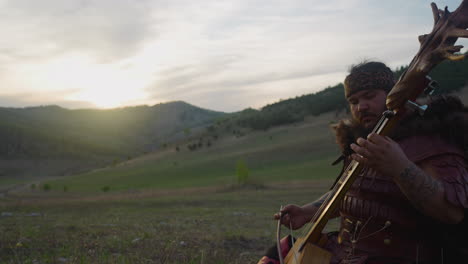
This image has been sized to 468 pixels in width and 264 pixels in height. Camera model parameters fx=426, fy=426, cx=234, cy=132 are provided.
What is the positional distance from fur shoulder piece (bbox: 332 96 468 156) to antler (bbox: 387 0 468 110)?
15.5 inches

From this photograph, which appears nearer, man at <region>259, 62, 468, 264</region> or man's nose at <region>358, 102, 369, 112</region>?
man at <region>259, 62, 468, 264</region>

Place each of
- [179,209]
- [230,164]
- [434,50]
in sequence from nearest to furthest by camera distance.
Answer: [434,50]
[179,209]
[230,164]

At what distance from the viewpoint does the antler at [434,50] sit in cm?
194

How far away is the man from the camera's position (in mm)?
2070

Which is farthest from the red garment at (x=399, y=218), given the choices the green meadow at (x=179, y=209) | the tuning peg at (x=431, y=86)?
the green meadow at (x=179, y=209)

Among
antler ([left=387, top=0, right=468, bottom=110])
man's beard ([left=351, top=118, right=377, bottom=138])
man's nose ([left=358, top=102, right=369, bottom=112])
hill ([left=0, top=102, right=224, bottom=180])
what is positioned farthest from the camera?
hill ([left=0, top=102, right=224, bottom=180])

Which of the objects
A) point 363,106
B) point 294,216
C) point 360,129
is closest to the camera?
point 363,106

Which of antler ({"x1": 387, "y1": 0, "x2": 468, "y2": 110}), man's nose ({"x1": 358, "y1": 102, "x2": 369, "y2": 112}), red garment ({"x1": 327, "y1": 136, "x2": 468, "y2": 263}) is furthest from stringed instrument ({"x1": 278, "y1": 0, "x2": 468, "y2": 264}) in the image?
man's nose ({"x1": 358, "y1": 102, "x2": 369, "y2": 112})

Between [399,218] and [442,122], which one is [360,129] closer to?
[442,122]

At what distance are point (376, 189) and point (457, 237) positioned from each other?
50 centimetres

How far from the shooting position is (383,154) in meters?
2.06

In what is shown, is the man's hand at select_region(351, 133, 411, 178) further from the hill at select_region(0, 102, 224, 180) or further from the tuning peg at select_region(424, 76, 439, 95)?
the hill at select_region(0, 102, 224, 180)

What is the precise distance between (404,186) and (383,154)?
20cm

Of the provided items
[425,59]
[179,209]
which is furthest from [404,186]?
[179,209]
